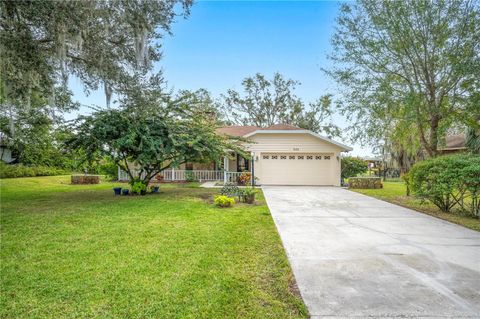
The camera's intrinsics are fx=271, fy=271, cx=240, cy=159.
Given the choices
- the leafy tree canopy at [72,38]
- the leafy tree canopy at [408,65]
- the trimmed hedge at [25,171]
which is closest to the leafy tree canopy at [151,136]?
the leafy tree canopy at [72,38]

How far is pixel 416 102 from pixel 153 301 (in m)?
10.4

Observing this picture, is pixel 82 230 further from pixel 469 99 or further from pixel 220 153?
pixel 469 99

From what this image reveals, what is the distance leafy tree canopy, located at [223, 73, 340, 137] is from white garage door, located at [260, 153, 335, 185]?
13866mm

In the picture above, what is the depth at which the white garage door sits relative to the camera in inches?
649

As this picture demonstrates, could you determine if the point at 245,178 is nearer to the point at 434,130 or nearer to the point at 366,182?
the point at 366,182

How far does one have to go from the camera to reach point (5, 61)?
5.04m

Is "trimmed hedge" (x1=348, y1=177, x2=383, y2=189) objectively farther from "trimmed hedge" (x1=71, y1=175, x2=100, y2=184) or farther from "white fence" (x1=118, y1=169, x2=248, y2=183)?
"trimmed hedge" (x1=71, y1=175, x2=100, y2=184)

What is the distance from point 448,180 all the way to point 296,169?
9732 millimetres

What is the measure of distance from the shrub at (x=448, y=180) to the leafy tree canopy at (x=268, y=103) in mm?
22074

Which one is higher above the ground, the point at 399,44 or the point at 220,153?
the point at 399,44

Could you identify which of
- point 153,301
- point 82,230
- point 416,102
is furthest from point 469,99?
point 82,230

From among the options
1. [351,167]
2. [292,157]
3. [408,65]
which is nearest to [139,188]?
[292,157]

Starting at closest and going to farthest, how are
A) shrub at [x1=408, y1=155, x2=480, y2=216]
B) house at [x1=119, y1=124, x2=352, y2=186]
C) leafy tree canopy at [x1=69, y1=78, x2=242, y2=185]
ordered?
shrub at [x1=408, y1=155, x2=480, y2=216], leafy tree canopy at [x1=69, y1=78, x2=242, y2=185], house at [x1=119, y1=124, x2=352, y2=186]

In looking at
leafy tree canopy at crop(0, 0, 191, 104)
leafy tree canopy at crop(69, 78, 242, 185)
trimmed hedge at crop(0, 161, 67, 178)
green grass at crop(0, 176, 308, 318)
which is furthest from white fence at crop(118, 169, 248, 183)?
green grass at crop(0, 176, 308, 318)
